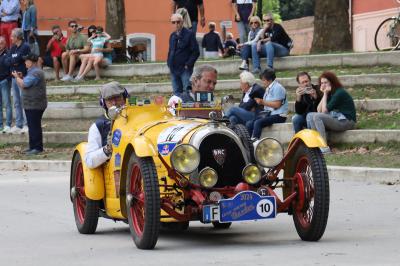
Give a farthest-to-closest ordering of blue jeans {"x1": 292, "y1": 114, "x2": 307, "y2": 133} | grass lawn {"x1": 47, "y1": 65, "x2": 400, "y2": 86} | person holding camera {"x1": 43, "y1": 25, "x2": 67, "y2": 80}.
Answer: person holding camera {"x1": 43, "y1": 25, "x2": 67, "y2": 80} → grass lawn {"x1": 47, "y1": 65, "x2": 400, "y2": 86} → blue jeans {"x1": 292, "y1": 114, "x2": 307, "y2": 133}

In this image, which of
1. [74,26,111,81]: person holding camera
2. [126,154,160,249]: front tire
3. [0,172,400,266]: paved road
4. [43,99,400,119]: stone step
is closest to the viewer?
[0,172,400,266]: paved road

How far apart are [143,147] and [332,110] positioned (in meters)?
9.46

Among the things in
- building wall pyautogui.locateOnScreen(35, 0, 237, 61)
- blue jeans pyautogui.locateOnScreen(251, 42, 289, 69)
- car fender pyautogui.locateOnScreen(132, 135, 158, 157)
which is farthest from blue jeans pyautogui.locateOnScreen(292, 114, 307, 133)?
building wall pyautogui.locateOnScreen(35, 0, 237, 61)

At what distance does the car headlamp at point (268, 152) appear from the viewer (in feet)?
33.5

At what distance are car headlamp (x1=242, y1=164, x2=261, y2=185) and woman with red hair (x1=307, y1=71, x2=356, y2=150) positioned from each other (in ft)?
28.7

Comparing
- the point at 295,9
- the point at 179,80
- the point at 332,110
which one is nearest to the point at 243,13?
the point at 179,80

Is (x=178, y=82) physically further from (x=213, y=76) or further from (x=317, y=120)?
(x=213, y=76)

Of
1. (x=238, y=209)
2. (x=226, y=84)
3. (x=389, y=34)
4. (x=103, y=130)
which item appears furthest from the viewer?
(x=389, y=34)

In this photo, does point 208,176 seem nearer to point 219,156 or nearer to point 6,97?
point 219,156

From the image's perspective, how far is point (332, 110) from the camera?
19.0 metres

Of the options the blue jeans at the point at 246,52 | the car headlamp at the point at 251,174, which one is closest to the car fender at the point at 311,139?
the car headlamp at the point at 251,174

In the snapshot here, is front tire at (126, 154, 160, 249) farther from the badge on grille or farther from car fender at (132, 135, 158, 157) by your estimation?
the badge on grille

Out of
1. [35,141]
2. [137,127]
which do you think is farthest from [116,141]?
[35,141]

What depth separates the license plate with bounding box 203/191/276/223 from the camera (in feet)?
32.0
